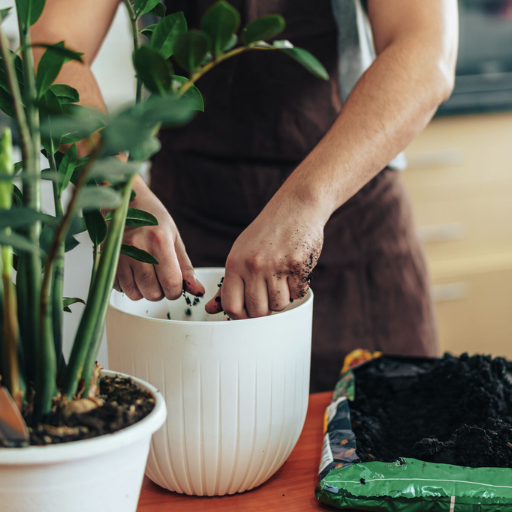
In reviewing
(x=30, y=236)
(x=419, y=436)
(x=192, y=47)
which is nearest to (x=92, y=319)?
(x=30, y=236)

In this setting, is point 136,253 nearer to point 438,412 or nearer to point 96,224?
point 96,224

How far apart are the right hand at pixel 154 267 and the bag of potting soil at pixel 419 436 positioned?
0.19 metres

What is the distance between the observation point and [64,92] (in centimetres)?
39

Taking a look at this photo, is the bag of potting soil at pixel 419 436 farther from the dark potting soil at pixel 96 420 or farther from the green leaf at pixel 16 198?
the green leaf at pixel 16 198

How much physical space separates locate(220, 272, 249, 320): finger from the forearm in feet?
0.27

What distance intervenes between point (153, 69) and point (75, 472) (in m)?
0.20

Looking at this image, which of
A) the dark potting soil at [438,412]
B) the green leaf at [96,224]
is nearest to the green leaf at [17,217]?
the green leaf at [96,224]

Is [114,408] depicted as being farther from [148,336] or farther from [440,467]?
[440,467]

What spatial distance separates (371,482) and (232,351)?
140 millimetres

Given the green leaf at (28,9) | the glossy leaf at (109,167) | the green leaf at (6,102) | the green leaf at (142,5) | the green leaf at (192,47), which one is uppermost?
the green leaf at (142,5)

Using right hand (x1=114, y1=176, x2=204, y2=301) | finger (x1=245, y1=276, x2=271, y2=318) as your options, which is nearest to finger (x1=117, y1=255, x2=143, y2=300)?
right hand (x1=114, y1=176, x2=204, y2=301)

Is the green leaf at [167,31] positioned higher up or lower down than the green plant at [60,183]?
higher up

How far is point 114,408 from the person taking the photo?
→ 0.30 m

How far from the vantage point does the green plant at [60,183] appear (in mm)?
251
